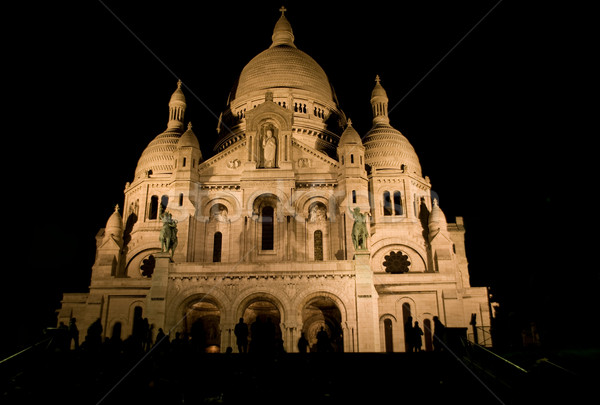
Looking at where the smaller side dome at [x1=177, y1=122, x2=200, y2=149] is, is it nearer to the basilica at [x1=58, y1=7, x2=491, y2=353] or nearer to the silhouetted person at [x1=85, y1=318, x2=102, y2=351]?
the basilica at [x1=58, y1=7, x2=491, y2=353]

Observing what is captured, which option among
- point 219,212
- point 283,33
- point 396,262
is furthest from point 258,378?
point 283,33

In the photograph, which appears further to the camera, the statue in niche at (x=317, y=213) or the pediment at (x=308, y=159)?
the pediment at (x=308, y=159)

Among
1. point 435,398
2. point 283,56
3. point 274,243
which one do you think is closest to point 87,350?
point 435,398

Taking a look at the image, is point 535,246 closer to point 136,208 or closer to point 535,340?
point 535,340

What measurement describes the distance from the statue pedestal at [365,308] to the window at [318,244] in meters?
6.83

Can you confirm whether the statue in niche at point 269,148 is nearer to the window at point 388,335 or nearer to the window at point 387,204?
the window at point 387,204

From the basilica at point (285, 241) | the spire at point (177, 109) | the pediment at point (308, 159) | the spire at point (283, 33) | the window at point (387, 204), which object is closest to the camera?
the basilica at point (285, 241)

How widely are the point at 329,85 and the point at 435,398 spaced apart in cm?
4554

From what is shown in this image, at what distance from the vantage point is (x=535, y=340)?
41.1 metres

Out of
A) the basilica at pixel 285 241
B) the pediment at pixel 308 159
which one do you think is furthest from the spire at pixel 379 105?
the pediment at pixel 308 159

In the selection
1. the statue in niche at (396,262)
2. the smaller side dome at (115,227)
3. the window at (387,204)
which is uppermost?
the window at (387,204)

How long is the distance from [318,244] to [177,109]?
25132mm

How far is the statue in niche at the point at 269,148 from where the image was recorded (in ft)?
144

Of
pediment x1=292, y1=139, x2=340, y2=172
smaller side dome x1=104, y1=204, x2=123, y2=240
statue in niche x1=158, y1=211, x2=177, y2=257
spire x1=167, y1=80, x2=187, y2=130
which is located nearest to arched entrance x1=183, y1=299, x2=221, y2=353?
statue in niche x1=158, y1=211, x2=177, y2=257
